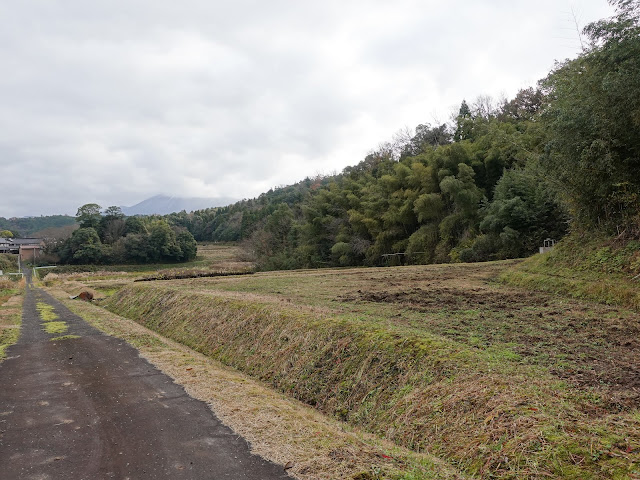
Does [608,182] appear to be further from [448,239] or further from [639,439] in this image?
Answer: [448,239]

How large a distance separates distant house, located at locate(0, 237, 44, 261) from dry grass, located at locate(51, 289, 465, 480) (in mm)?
92868

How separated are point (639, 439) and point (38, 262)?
300 feet

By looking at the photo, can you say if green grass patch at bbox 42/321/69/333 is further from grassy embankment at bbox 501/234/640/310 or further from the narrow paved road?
grassy embankment at bbox 501/234/640/310

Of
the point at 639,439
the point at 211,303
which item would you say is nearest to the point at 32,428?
the point at 639,439

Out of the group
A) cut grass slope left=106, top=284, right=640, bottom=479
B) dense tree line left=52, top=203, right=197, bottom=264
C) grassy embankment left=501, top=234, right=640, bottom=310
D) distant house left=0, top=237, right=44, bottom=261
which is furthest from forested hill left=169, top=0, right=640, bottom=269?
distant house left=0, top=237, right=44, bottom=261

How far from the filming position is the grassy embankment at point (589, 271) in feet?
34.6

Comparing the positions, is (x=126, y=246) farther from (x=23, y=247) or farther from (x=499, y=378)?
(x=499, y=378)

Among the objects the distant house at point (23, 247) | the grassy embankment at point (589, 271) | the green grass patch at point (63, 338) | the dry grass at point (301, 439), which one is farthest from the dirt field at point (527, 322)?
the distant house at point (23, 247)

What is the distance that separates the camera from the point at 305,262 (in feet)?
156

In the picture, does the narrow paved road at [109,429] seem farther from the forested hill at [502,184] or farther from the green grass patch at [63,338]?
the forested hill at [502,184]

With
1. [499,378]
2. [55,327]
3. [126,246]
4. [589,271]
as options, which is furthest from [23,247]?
[499,378]

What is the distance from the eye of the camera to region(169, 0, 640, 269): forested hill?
1248cm

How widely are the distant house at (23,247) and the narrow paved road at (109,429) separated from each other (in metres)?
90.6

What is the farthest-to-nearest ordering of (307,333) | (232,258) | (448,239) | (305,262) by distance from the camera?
(232,258), (305,262), (448,239), (307,333)
